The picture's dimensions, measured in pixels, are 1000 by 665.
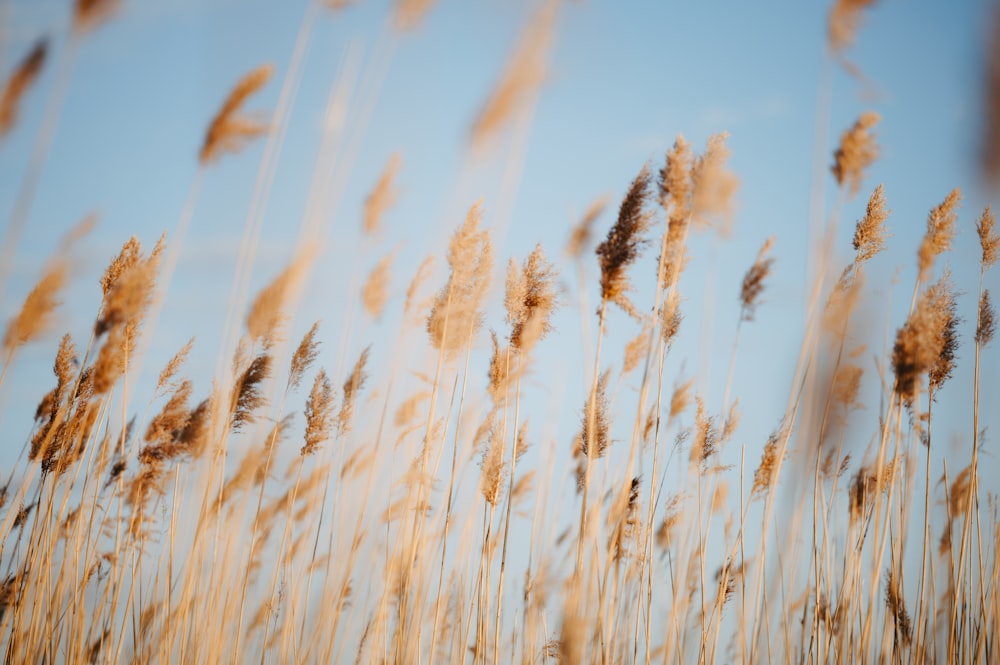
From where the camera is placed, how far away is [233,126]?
2.26 meters

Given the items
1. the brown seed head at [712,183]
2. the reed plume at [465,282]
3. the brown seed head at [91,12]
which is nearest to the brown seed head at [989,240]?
the brown seed head at [712,183]

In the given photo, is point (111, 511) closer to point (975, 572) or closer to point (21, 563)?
point (21, 563)

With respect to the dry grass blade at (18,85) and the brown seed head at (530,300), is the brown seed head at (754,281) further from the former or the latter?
the dry grass blade at (18,85)

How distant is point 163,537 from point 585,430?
2.12 m

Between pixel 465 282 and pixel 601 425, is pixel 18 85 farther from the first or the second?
pixel 601 425

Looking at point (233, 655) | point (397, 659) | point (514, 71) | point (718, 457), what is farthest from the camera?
point (718, 457)

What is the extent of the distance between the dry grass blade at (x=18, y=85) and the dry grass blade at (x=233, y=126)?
57cm

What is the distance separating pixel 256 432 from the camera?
2.45 m

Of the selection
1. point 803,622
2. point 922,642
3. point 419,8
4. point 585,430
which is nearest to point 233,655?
point 585,430

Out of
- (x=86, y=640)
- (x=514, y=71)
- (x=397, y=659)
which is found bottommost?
(x=86, y=640)

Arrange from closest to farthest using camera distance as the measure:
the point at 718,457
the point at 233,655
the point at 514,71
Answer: the point at 514,71 → the point at 233,655 → the point at 718,457

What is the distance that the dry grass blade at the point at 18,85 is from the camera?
201cm

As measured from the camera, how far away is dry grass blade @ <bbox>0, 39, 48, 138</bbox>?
2.01 metres

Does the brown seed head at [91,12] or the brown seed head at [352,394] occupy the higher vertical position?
the brown seed head at [91,12]
